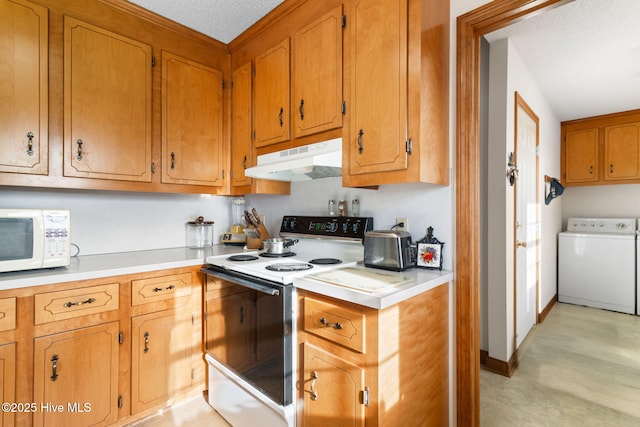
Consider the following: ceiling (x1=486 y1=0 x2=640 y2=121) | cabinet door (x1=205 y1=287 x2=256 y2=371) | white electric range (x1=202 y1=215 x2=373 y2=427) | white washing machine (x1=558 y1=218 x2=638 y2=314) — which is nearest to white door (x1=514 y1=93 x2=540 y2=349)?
ceiling (x1=486 y1=0 x2=640 y2=121)

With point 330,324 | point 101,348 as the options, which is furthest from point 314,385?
point 101,348

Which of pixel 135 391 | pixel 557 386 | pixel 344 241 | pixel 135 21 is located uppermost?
pixel 135 21

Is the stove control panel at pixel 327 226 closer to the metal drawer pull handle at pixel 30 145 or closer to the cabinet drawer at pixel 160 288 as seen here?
the cabinet drawer at pixel 160 288

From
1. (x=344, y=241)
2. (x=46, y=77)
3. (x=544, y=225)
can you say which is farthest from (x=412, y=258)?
(x=544, y=225)

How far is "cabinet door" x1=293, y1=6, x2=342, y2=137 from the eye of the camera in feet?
5.28

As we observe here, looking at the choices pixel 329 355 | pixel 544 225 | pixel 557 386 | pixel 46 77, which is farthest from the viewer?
pixel 544 225

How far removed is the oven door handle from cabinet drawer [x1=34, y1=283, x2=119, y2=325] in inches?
19.2

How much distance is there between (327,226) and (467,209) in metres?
0.87

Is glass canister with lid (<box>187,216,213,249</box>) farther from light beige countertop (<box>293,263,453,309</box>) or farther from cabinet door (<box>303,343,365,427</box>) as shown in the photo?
cabinet door (<box>303,343,365,427</box>)

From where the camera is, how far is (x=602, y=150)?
13.0ft

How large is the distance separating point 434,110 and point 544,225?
2.98 m

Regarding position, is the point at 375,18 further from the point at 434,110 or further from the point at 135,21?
the point at 135,21

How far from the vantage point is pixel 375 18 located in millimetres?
1427

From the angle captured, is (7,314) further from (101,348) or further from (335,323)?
(335,323)
